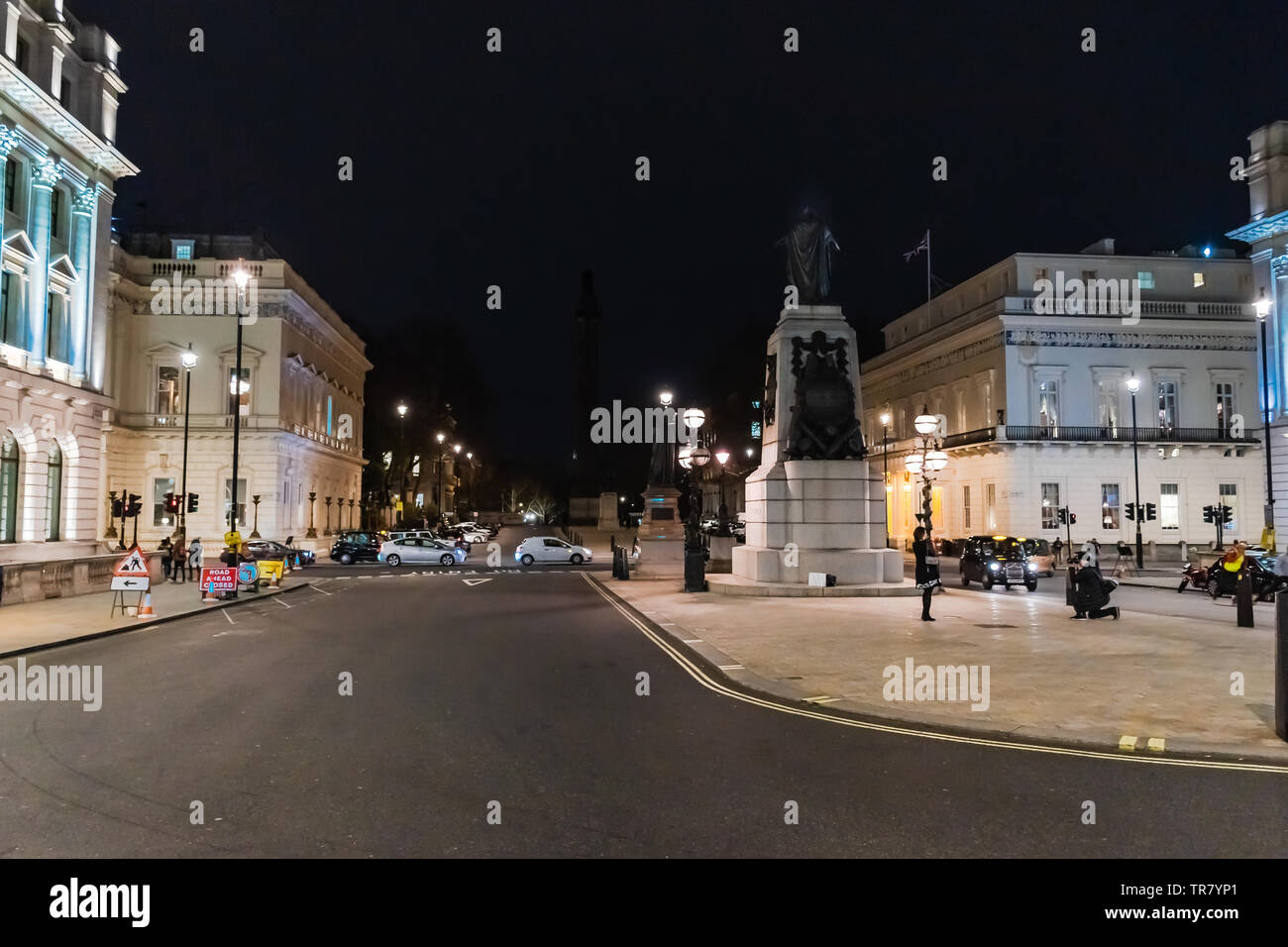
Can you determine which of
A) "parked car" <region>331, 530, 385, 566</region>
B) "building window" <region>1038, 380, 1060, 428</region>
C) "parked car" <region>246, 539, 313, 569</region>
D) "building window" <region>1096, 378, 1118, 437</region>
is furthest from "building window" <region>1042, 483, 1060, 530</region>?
"parked car" <region>246, 539, 313, 569</region>

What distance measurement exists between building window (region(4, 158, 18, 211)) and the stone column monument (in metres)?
26.0

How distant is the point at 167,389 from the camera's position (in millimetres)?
50344

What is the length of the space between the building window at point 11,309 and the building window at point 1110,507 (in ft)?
173

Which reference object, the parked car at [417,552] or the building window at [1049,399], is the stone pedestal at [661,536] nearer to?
the parked car at [417,552]

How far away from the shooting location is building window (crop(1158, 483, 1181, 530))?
2013 inches

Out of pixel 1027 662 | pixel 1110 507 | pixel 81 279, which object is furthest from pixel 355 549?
pixel 1110 507

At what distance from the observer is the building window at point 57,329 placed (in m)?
32.1

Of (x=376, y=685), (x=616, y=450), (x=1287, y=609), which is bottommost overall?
(x=376, y=685)

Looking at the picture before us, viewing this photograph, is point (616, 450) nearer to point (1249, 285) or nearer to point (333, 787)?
point (1249, 285)

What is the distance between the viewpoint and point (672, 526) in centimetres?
4634

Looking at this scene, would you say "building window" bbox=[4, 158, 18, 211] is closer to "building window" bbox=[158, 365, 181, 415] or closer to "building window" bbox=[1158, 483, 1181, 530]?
"building window" bbox=[158, 365, 181, 415]

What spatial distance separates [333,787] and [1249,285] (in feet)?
209
